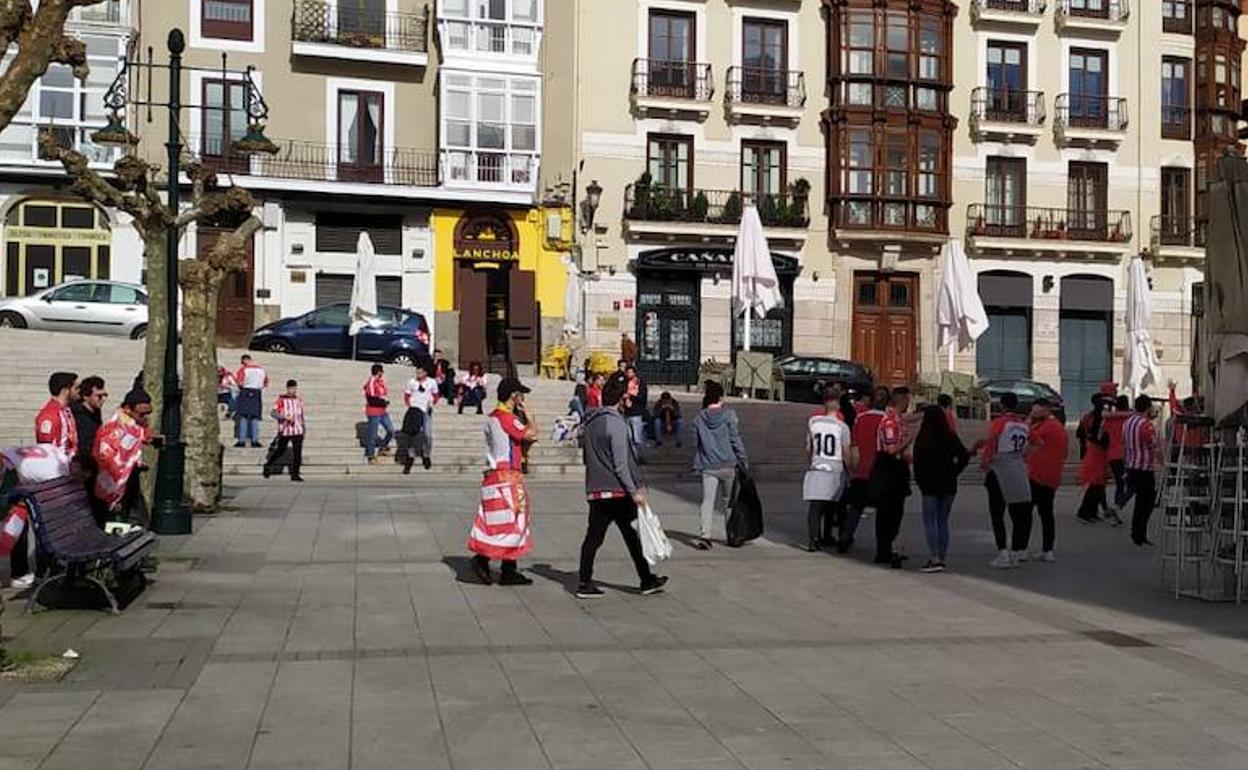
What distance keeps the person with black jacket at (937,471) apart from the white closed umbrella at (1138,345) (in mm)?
19044

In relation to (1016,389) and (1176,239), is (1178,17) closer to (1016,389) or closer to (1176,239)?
(1176,239)

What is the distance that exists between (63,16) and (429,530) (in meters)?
8.15

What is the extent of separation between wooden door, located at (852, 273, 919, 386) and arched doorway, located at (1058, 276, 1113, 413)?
4.91 meters

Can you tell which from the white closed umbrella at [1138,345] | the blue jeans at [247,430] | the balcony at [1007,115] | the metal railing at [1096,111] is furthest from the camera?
the metal railing at [1096,111]

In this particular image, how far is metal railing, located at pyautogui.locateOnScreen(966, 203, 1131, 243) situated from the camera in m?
39.9

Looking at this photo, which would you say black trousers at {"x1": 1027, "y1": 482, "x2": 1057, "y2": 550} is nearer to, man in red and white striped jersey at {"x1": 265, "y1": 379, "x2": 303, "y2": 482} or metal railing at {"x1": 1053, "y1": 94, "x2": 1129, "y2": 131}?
man in red and white striped jersey at {"x1": 265, "y1": 379, "x2": 303, "y2": 482}

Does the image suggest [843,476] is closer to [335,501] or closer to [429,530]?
[429,530]

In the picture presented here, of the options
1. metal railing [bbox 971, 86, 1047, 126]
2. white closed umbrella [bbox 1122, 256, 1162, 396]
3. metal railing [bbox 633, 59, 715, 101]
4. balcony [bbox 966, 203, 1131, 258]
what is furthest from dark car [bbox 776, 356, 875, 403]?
metal railing [bbox 971, 86, 1047, 126]

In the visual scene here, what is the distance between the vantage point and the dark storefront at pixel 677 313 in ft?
123

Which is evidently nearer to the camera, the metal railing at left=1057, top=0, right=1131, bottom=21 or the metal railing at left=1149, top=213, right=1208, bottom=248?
the metal railing at left=1057, top=0, right=1131, bottom=21

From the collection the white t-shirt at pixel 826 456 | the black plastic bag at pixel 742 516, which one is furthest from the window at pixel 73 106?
the white t-shirt at pixel 826 456

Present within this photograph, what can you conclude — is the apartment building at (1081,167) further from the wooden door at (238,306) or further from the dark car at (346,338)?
the wooden door at (238,306)

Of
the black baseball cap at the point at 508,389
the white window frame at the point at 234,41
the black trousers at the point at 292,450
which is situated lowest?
the black trousers at the point at 292,450

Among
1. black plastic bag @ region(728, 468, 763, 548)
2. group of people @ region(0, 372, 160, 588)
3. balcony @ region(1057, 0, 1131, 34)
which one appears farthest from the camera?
balcony @ region(1057, 0, 1131, 34)
